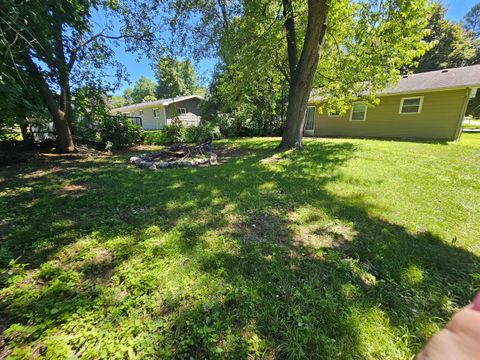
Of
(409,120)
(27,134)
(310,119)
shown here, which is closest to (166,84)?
(310,119)

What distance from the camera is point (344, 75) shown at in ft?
27.8

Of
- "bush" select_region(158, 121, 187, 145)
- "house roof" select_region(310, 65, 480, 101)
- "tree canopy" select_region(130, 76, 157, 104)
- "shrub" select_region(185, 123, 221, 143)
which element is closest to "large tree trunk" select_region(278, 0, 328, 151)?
"house roof" select_region(310, 65, 480, 101)

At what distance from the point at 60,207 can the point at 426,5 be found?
10.4 meters

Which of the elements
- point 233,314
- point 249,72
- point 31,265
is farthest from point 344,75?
point 31,265

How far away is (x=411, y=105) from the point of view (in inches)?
441

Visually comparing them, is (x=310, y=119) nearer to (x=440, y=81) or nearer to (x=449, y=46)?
(x=440, y=81)

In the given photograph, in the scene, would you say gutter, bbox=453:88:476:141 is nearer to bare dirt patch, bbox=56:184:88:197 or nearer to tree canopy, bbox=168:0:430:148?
tree canopy, bbox=168:0:430:148

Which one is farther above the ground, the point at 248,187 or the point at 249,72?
the point at 249,72

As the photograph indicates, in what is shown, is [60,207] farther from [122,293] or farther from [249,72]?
[249,72]

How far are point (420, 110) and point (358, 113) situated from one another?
2.97 meters

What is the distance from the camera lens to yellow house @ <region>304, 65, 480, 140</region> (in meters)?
9.77

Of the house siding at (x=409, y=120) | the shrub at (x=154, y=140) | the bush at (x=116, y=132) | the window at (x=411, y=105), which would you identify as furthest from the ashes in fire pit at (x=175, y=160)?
the window at (x=411, y=105)

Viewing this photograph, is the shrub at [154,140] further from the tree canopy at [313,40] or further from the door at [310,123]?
the door at [310,123]

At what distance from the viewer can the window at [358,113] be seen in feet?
42.1
